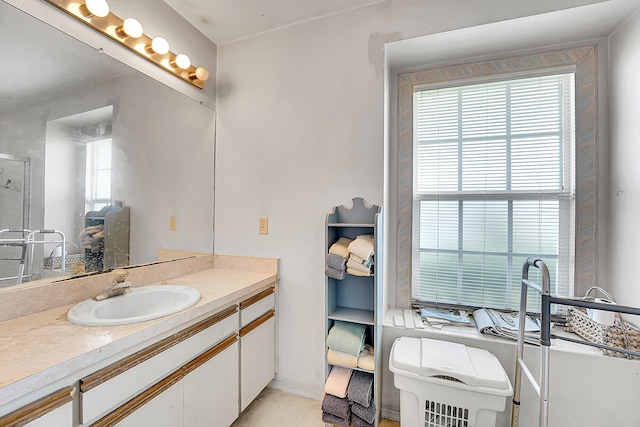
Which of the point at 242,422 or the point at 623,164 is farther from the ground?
the point at 623,164

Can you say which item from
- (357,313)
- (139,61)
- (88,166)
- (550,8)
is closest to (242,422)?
(357,313)

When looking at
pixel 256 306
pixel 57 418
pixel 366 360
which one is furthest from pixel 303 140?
pixel 57 418

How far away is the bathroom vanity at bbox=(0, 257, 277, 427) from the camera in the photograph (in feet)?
2.34

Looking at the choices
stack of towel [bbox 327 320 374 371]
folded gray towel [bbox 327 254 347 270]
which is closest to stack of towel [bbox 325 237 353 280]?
folded gray towel [bbox 327 254 347 270]

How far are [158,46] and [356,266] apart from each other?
5.73 feet

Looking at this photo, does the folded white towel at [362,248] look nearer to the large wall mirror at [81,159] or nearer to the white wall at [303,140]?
the white wall at [303,140]

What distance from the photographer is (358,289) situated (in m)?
1.70

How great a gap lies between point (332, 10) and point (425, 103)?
0.90m

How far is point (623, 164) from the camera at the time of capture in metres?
1.44

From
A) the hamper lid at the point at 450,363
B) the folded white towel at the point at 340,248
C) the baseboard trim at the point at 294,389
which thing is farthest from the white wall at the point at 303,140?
the hamper lid at the point at 450,363

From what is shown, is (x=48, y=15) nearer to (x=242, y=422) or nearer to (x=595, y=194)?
(x=242, y=422)

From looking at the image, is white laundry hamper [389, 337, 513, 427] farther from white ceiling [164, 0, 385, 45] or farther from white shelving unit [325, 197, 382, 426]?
white ceiling [164, 0, 385, 45]

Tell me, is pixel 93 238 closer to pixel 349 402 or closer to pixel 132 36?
pixel 132 36

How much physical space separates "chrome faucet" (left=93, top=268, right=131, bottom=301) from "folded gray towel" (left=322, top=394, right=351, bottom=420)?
123 centimetres
